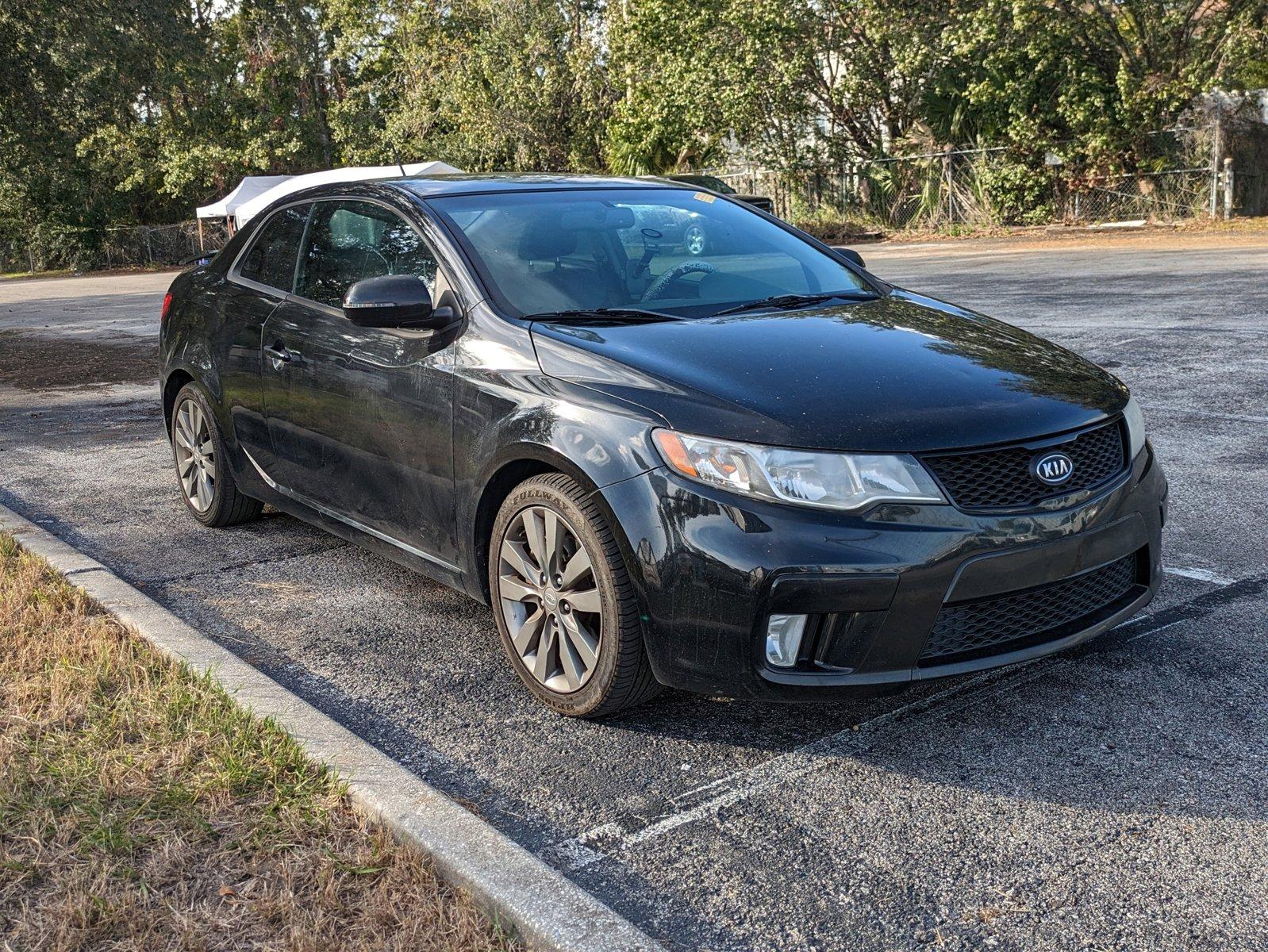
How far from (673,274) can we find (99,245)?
4670cm

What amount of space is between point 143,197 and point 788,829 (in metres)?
51.7

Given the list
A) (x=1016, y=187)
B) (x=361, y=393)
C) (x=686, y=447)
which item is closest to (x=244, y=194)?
(x=1016, y=187)

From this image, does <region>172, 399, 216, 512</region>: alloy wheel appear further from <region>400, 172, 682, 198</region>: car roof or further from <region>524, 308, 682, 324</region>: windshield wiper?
<region>524, 308, 682, 324</region>: windshield wiper

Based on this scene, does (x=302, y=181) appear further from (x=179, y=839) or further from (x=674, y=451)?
(x=179, y=839)

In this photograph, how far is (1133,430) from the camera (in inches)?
149

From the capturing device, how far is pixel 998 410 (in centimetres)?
345

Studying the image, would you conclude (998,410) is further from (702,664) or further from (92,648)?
(92,648)

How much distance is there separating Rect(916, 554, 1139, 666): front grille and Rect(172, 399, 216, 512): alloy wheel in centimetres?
381

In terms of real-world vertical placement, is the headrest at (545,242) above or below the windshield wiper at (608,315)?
above

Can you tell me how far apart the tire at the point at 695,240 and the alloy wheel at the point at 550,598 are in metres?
1.42

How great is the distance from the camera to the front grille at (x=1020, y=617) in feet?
10.8

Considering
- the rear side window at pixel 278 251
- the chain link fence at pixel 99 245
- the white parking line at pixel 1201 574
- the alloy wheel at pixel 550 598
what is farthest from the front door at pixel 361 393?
the chain link fence at pixel 99 245

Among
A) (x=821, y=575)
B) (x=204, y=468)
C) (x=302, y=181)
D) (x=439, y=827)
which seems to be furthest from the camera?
(x=302, y=181)

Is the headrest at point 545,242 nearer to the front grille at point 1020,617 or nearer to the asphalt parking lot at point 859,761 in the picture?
the asphalt parking lot at point 859,761
